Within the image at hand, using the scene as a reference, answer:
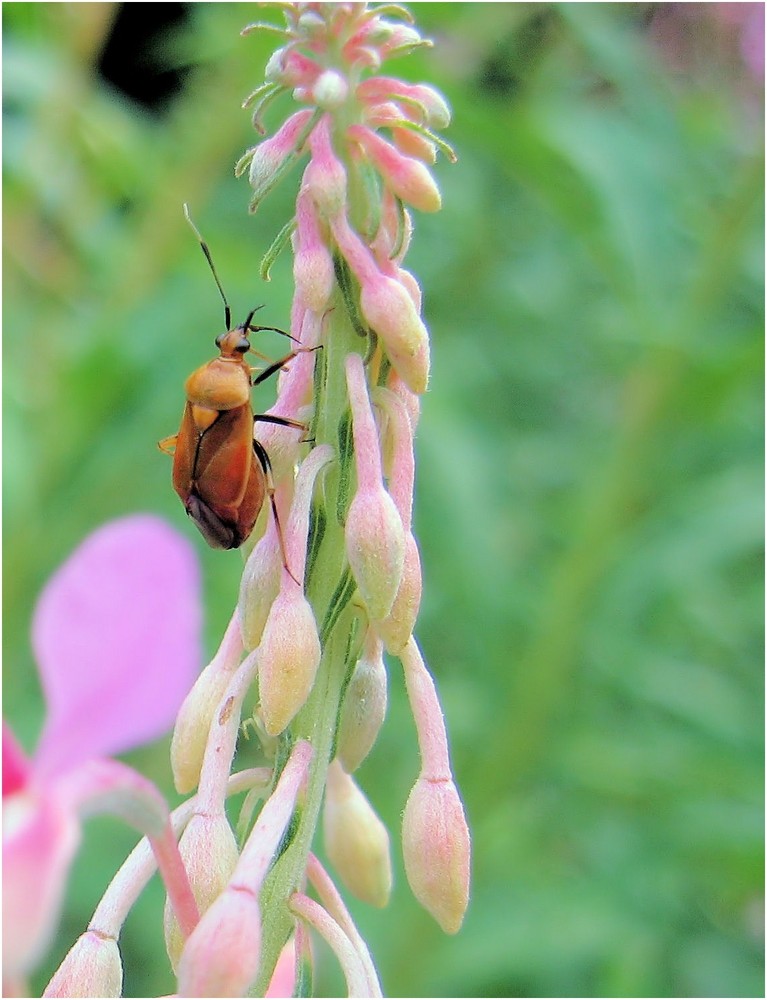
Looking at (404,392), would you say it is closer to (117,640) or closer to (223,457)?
(223,457)

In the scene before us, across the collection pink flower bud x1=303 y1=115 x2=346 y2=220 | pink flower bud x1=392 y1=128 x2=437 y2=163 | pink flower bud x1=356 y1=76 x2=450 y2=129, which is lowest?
pink flower bud x1=303 y1=115 x2=346 y2=220

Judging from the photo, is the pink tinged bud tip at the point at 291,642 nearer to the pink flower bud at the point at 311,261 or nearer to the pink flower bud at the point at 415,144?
the pink flower bud at the point at 311,261

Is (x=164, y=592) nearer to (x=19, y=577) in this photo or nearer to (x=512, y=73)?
(x=19, y=577)

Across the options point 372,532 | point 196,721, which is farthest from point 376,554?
point 196,721

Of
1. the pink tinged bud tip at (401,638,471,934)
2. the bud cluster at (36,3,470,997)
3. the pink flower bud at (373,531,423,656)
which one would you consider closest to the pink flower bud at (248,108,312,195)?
the bud cluster at (36,3,470,997)

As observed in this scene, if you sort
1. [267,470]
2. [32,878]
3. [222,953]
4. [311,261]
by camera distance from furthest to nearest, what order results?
[267,470]
[311,261]
[222,953]
[32,878]

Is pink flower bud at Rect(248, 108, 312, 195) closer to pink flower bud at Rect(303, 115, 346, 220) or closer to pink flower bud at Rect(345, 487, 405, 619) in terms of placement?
pink flower bud at Rect(303, 115, 346, 220)
